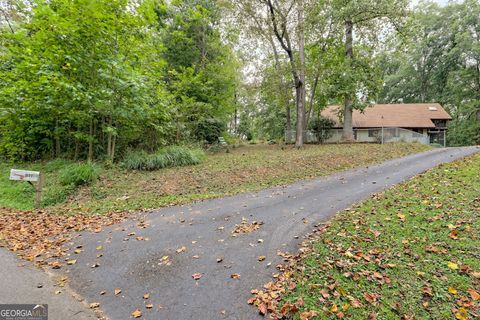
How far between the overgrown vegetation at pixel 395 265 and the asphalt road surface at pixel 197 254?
51 cm

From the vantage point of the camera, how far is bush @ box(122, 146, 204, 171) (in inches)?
335

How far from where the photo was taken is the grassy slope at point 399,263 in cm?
244

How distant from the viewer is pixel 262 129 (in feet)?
101

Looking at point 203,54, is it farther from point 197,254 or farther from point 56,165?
point 197,254

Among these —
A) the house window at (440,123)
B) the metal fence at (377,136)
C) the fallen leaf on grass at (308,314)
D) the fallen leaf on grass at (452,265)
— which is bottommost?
the fallen leaf on grass at (308,314)

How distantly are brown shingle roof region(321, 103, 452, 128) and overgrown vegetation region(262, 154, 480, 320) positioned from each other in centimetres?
2019

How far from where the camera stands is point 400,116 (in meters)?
24.4

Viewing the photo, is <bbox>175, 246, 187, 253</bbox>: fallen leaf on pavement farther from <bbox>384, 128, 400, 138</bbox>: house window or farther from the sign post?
<bbox>384, 128, 400, 138</bbox>: house window

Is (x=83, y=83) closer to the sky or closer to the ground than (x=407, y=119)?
closer to the ground

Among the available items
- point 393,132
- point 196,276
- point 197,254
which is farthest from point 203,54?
point 196,276

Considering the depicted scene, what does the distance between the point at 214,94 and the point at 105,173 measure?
9.47m

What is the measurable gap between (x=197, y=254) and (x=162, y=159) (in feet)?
19.7

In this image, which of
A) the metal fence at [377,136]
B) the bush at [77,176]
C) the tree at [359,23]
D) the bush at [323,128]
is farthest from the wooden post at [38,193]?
the bush at [323,128]

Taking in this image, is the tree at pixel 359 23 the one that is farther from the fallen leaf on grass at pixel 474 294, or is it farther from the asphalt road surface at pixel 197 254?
the fallen leaf on grass at pixel 474 294
